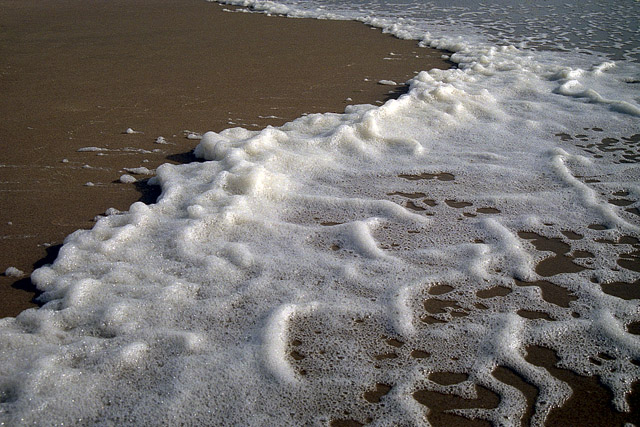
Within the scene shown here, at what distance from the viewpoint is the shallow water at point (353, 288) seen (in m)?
1.67

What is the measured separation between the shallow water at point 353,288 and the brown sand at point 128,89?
1.00 feet

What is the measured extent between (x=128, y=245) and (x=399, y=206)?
1353 millimetres

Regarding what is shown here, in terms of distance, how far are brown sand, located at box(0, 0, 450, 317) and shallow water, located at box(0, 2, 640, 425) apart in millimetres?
305

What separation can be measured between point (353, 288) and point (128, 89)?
330 cm

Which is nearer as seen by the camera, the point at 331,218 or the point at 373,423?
the point at 373,423

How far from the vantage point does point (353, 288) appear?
2174 millimetres

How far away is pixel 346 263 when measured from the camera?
2.34 m

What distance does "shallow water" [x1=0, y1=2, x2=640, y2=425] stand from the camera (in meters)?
1.67

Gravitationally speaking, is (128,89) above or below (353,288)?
above

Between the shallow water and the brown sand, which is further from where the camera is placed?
the brown sand

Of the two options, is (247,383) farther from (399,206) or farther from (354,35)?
(354,35)

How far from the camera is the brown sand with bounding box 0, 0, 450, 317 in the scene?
2.81 meters

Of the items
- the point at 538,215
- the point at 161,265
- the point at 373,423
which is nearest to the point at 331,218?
the point at 161,265

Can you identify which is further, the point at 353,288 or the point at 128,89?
the point at 128,89
